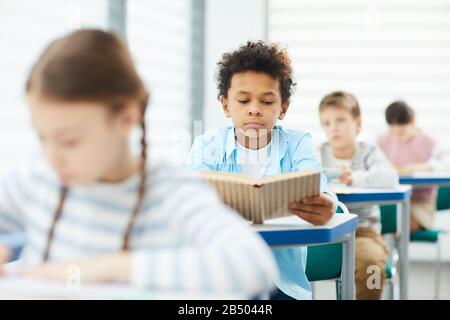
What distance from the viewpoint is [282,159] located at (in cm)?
192

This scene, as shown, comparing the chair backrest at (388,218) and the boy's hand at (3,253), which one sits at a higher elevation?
the boy's hand at (3,253)

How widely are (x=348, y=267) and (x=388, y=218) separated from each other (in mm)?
1285

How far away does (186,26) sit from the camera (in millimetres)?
4352

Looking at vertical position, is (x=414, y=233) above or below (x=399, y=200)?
below

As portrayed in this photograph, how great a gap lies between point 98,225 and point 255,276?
215mm

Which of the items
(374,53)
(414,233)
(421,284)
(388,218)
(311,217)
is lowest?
(421,284)

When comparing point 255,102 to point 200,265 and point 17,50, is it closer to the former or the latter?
point 17,50

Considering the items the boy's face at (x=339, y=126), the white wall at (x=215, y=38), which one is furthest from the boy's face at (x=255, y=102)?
the white wall at (x=215, y=38)

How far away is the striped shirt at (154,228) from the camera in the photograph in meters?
0.79

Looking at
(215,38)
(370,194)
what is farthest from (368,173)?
(215,38)

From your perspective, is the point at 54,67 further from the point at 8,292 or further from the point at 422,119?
the point at 422,119

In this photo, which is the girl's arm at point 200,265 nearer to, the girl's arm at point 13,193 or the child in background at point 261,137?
the girl's arm at point 13,193

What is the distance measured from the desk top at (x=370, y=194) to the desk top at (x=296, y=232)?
2.62 ft

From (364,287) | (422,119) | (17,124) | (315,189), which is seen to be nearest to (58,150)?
(315,189)
